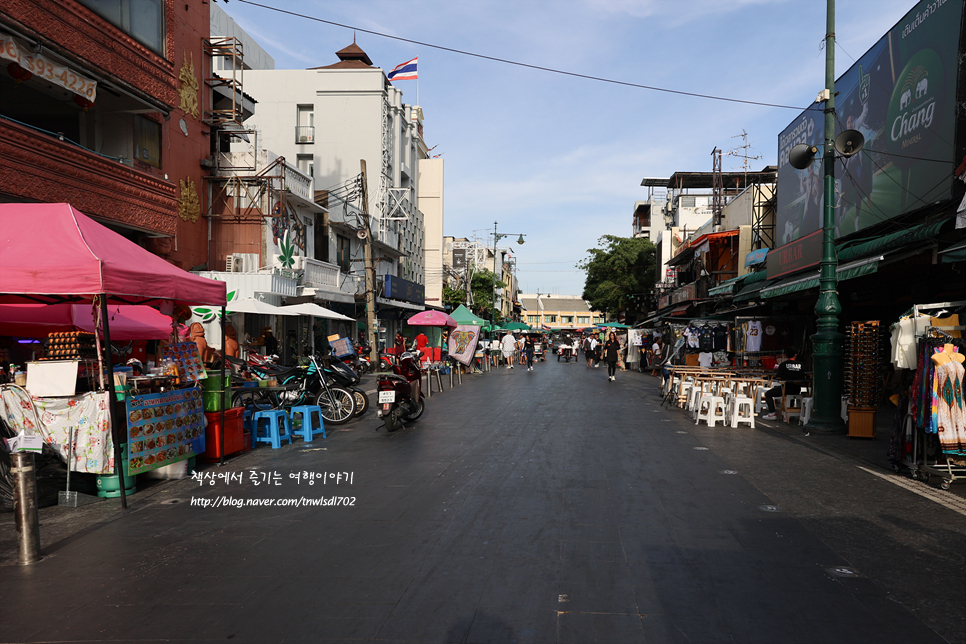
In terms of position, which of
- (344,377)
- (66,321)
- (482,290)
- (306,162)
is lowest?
(344,377)

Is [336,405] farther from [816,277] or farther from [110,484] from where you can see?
[816,277]

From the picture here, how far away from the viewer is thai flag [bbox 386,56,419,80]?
3822cm

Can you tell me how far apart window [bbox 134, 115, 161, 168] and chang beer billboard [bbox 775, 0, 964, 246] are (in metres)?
17.7

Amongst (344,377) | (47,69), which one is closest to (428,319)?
(344,377)

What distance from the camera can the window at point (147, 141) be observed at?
16719 mm

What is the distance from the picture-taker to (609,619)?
3.80 m

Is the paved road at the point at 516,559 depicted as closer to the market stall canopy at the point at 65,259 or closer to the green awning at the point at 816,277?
the market stall canopy at the point at 65,259

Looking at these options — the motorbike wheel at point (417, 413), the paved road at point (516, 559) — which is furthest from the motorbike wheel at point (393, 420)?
the paved road at point (516, 559)

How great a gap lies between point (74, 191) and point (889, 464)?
15.7m

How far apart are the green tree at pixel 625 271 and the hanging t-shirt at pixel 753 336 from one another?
31190 mm

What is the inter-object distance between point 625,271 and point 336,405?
43594mm

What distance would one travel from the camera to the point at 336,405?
1265cm

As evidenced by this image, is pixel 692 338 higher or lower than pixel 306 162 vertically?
lower

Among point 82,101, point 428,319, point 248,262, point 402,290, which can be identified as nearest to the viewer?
point 82,101
